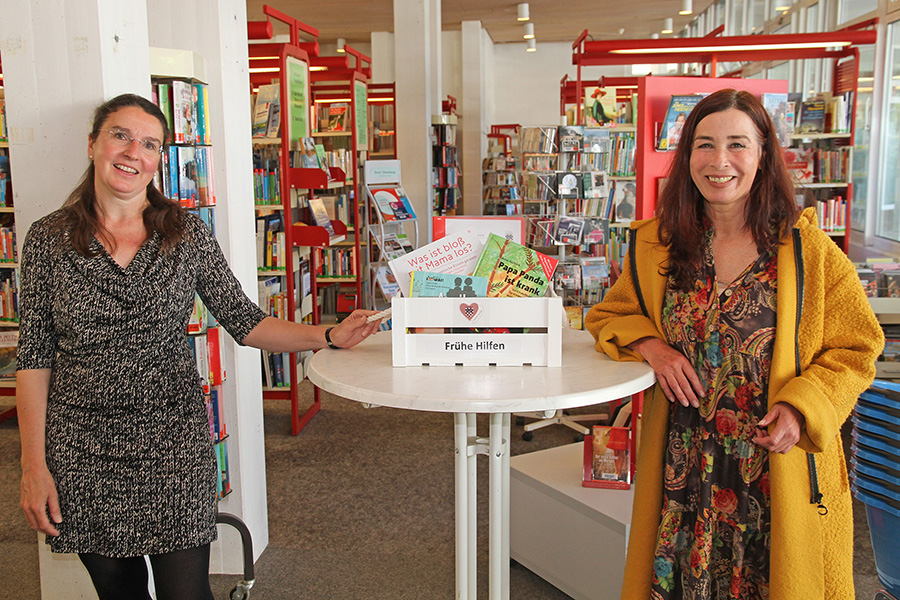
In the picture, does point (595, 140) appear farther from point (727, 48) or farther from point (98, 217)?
point (98, 217)

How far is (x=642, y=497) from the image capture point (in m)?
1.71

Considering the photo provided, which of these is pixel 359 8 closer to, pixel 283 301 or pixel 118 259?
pixel 283 301

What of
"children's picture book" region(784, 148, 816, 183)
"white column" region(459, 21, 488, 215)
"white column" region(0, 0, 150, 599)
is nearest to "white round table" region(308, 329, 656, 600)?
"white column" region(0, 0, 150, 599)

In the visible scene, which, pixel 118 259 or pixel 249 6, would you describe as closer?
pixel 118 259

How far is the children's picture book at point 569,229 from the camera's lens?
5.39 metres

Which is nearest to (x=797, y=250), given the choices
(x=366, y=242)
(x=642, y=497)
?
(x=642, y=497)

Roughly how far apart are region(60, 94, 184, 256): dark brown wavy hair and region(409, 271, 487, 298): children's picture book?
1.89ft

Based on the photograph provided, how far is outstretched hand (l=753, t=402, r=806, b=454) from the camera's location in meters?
1.44

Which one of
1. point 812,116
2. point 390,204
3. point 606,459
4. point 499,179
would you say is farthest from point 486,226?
point 499,179

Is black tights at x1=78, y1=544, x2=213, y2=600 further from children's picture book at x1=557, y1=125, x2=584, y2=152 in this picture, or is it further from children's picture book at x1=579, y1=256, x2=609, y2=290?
children's picture book at x1=557, y1=125, x2=584, y2=152

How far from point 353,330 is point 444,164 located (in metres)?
8.82

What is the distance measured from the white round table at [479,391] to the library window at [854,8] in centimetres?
642

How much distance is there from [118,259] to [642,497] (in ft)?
4.19

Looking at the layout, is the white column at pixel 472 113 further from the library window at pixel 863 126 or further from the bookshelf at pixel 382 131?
the library window at pixel 863 126
